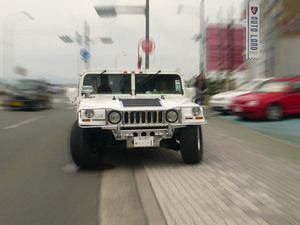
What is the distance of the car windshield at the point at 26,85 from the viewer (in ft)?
60.9

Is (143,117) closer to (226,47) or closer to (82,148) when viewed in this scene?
(82,148)

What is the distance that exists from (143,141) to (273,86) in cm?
826

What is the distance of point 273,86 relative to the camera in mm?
12211

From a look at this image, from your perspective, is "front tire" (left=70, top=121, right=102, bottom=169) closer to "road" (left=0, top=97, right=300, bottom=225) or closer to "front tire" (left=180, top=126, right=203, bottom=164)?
"road" (left=0, top=97, right=300, bottom=225)

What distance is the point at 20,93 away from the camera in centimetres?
1802

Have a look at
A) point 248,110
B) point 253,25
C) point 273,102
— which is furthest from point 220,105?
point 253,25

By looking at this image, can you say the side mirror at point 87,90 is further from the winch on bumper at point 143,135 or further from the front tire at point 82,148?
the winch on bumper at point 143,135

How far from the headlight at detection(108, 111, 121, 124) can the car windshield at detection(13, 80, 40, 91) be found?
14.5 metres

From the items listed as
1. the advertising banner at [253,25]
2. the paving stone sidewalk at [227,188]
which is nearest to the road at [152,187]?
the paving stone sidewalk at [227,188]

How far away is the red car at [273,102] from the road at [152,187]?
4002mm

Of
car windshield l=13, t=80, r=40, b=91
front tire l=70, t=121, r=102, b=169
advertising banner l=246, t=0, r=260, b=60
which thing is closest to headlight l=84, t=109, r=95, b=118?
front tire l=70, t=121, r=102, b=169

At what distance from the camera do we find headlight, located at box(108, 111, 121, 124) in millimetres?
5297

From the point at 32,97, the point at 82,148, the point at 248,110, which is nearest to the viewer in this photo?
the point at 82,148

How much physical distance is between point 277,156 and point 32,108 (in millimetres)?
14781
